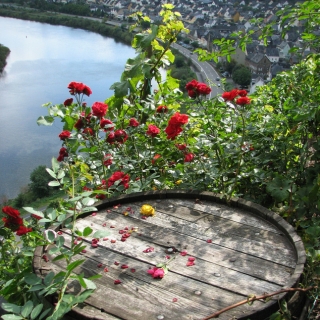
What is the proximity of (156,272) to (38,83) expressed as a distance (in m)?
18.8

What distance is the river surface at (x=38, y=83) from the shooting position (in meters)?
16.0

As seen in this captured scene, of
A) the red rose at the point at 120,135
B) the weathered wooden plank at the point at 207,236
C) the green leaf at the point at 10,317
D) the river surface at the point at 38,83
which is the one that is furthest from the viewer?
the river surface at the point at 38,83

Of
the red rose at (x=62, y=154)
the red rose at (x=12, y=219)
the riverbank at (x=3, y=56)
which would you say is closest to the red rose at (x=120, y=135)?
the red rose at (x=62, y=154)

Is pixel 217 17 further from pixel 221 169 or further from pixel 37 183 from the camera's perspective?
pixel 221 169

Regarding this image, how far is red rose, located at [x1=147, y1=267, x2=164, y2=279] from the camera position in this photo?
1.09 metres

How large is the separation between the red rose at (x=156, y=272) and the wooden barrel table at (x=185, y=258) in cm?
1

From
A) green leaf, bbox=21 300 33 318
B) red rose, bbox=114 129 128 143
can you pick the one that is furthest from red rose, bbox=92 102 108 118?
green leaf, bbox=21 300 33 318

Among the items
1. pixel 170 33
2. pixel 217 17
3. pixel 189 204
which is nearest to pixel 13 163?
pixel 170 33

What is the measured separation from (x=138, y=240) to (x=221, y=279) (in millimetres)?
318

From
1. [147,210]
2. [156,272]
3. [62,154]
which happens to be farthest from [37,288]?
[62,154]

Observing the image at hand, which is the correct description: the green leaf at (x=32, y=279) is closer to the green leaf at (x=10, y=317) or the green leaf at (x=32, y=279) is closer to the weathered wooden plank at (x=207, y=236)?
the green leaf at (x=10, y=317)

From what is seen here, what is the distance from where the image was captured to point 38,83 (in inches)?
738

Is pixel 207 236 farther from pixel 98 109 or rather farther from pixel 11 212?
pixel 98 109

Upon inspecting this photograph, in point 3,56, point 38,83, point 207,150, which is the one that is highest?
point 207,150
